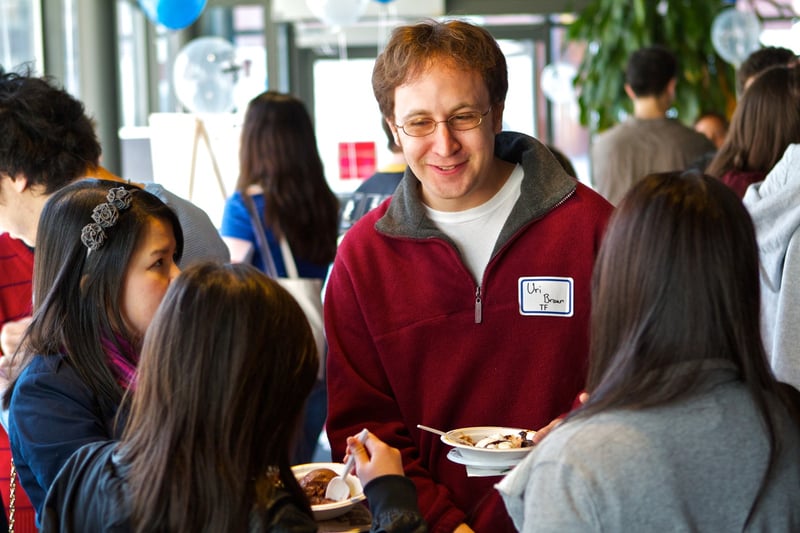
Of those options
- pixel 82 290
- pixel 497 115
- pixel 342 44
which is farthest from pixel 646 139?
pixel 342 44

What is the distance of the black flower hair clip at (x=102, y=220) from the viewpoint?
178 centimetres

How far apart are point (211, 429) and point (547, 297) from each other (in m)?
0.75

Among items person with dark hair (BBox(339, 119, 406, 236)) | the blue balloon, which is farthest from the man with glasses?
the blue balloon

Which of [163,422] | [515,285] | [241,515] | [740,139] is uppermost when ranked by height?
[740,139]

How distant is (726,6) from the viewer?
659 centimetres

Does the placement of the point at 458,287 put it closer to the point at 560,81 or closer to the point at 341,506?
the point at 341,506

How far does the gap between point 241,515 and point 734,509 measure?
0.66 m

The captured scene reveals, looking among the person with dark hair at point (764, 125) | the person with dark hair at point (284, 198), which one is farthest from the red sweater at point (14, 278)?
the person with dark hair at point (764, 125)

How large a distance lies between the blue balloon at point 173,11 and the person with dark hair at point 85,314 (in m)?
3.34

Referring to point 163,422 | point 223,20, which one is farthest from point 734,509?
point 223,20

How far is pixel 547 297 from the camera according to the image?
6.44 feet

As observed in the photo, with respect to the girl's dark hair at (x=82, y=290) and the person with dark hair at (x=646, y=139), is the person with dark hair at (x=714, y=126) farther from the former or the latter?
the girl's dark hair at (x=82, y=290)

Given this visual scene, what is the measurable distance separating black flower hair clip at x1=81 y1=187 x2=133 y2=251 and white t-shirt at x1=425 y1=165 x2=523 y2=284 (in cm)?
60

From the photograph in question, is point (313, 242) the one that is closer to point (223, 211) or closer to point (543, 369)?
point (223, 211)
